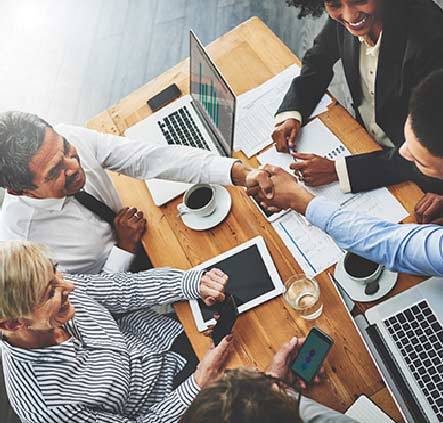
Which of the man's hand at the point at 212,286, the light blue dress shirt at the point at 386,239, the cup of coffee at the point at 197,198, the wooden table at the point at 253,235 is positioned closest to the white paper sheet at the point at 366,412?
the wooden table at the point at 253,235

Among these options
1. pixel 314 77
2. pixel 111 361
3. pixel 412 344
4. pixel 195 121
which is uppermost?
pixel 314 77

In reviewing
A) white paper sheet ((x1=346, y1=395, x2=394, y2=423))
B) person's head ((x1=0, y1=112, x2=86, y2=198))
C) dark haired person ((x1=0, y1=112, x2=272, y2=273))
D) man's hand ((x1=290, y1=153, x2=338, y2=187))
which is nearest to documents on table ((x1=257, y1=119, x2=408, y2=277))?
man's hand ((x1=290, y1=153, x2=338, y2=187))

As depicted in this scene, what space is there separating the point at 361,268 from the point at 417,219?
231 millimetres

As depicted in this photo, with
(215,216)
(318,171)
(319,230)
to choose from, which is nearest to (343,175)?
(318,171)

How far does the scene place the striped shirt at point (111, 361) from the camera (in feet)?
5.20

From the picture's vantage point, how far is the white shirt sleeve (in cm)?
185

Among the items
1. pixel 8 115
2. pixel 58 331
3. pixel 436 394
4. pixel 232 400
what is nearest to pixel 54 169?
pixel 8 115

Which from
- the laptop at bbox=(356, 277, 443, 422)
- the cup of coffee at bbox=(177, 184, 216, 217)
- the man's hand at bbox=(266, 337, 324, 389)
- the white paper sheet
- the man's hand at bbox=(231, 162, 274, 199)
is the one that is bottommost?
the white paper sheet

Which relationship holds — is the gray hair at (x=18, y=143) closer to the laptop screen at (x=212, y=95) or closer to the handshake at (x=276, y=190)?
the laptop screen at (x=212, y=95)

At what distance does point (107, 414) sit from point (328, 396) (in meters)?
0.61

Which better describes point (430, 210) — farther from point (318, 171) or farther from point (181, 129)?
point (181, 129)

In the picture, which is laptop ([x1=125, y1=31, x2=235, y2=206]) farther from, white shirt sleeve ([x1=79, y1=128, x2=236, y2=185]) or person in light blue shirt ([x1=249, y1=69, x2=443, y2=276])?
person in light blue shirt ([x1=249, y1=69, x2=443, y2=276])

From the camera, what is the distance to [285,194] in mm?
1762

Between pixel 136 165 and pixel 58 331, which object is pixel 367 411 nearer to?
pixel 58 331
